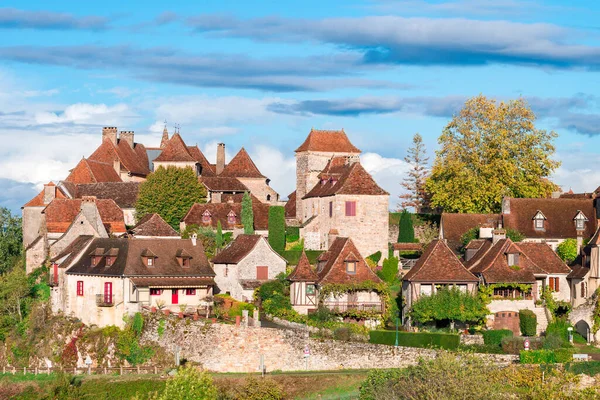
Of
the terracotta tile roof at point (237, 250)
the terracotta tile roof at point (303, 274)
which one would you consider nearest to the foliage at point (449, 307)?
the terracotta tile roof at point (303, 274)

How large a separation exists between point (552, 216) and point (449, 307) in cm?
1490

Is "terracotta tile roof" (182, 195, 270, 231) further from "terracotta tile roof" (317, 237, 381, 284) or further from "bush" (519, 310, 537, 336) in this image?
"bush" (519, 310, 537, 336)

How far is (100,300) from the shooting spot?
64.9m

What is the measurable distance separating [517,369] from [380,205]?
2875 centimetres

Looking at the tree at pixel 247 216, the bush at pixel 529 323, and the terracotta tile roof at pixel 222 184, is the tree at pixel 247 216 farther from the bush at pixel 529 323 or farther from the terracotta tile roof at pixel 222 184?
the bush at pixel 529 323

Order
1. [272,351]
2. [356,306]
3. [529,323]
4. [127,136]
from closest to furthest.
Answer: [272,351], [529,323], [356,306], [127,136]

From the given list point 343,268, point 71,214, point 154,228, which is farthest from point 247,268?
point 71,214

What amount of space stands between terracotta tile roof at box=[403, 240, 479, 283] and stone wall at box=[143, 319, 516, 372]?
22.2 feet

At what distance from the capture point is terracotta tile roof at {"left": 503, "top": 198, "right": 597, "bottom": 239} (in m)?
71.5

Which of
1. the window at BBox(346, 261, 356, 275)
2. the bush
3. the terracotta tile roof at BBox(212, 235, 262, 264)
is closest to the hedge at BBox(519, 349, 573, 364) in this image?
the bush

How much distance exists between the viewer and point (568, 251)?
227 feet

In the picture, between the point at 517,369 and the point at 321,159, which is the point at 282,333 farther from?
the point at 321,159

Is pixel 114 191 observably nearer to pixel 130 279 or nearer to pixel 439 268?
pixel 130 279

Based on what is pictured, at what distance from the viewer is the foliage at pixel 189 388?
49562mm
